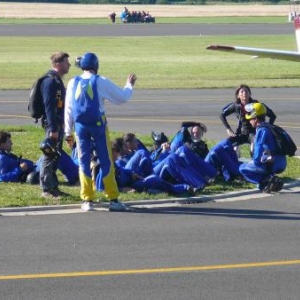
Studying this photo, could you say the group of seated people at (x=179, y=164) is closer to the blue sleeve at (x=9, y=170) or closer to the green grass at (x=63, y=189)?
the blue sleeve at (x=9, y=170)

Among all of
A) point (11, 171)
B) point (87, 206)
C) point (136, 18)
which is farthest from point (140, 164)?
point (136, 18)

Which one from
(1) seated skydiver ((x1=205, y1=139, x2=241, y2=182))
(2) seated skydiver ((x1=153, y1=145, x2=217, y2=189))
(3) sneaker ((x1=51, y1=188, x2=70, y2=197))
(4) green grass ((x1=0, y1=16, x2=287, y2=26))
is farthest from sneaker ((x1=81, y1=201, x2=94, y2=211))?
(4) green grass ((x1=0, y1=16, x2=287, y2=26))

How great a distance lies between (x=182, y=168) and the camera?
12953mm

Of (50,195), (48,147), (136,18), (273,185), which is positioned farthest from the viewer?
(136,18)

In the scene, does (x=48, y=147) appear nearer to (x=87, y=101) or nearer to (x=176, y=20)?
(x=87, y=101)

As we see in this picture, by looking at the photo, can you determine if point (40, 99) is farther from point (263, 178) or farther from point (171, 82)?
point (171, 82)

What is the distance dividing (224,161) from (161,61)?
2734cm

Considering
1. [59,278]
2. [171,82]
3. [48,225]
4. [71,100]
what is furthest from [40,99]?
[171,82]

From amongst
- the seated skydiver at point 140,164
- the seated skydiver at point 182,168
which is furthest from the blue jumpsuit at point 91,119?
the seated skydiver at point 182,168

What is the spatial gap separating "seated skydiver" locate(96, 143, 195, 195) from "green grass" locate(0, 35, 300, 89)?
17.0 meters

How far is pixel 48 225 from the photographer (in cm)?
1094

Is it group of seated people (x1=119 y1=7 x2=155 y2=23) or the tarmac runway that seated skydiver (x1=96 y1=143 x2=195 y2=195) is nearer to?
the tarmac runway

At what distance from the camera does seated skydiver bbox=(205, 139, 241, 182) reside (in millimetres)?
13711

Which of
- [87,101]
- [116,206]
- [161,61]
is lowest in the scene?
[116,206]
